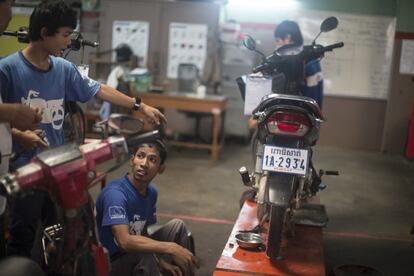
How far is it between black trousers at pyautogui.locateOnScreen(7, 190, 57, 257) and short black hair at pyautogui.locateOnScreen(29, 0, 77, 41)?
73 cm

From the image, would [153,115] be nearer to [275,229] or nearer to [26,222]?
[26,222]

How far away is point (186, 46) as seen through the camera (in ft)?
23.9

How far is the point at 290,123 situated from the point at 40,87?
1.23m

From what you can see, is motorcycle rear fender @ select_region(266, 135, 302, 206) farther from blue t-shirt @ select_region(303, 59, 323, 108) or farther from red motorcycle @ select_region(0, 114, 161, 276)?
blue t-shirt @ select_region(303, 59, 323, 108)

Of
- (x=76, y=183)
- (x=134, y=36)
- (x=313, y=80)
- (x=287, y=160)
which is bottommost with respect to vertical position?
(x=287, y=160)

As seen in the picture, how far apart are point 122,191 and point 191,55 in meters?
5.08

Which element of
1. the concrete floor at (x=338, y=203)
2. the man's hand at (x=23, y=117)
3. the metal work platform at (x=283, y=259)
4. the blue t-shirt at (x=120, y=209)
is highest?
the man's hand at (x=23, y=117)

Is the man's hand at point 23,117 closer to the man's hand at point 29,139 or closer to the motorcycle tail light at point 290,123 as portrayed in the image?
the man's hand at point 29,139

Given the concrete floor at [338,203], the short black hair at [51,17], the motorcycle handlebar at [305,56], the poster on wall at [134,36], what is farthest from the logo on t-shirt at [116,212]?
the poster on wall at [134,36]

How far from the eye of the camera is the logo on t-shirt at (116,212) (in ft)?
7.54

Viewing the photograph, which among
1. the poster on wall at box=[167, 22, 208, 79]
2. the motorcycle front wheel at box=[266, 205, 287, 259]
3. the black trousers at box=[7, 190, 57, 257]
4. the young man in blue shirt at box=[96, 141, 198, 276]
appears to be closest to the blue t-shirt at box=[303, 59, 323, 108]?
the motorcycle front wheel at box=[266, 205, 287, 259]

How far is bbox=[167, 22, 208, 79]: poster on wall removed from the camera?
7227 mm

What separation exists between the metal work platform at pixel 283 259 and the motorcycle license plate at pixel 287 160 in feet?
1.53

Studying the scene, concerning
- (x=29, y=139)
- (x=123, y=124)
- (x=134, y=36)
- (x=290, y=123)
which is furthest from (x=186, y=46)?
(x=123, y=124)
